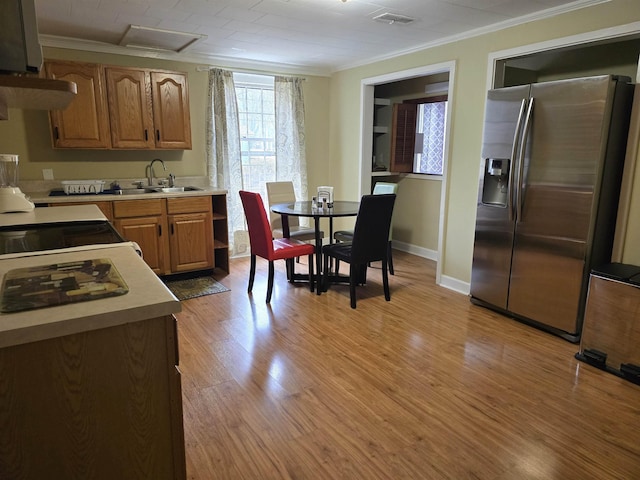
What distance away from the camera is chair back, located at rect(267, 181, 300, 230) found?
4652mm

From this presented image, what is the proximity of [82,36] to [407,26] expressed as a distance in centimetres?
291

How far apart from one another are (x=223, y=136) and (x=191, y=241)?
4.44 ft

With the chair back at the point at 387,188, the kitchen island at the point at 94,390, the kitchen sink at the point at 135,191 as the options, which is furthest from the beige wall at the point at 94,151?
the kitchen island at the point at 94,390

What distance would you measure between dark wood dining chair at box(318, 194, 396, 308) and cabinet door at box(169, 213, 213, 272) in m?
1.40

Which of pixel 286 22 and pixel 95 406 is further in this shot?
pixel 286 22

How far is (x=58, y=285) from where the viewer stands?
1.29 m

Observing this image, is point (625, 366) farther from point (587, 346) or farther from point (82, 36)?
point (82, 36)

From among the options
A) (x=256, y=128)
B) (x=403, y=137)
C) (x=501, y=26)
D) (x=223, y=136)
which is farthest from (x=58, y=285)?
(x=403, y=137)

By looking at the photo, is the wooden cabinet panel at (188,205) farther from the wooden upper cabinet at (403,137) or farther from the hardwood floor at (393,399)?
the wooden upper cabinet at (403,137)

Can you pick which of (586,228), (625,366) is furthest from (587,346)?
(586,228)

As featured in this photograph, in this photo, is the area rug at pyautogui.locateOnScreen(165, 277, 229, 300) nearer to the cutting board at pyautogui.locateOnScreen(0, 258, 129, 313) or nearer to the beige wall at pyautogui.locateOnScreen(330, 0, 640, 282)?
the beige wall at pyautogui.locateOnScreen(330, 0, 640, 282)

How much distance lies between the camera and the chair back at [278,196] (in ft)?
15.3

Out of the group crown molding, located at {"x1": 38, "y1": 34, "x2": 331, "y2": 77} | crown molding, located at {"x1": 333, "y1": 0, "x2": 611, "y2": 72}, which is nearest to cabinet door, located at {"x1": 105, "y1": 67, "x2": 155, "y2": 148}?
crown molding, located at {"x1": 38, "y1": 34, "x2": 331, "y2": 77}

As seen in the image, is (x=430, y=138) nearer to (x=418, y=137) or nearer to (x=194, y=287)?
(x=418, y=137)
